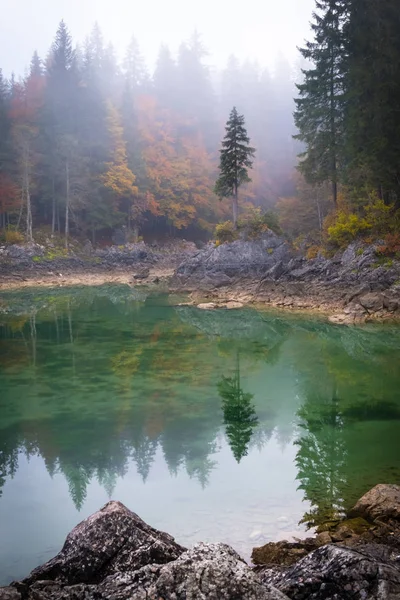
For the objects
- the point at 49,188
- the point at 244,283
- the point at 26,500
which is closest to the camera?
the point at 26,500

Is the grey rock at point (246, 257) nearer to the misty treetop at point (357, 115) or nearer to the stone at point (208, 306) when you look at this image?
the misty treetop at point (357, 115)

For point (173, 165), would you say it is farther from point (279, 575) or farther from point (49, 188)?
point (279, 575)

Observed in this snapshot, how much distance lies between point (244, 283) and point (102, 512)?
33.3m

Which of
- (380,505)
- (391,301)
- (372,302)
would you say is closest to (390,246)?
(391,301)

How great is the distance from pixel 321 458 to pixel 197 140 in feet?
228

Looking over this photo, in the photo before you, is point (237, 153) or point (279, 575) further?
point (237, 153)

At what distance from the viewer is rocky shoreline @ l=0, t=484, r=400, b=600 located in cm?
397

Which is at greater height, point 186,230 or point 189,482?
point 186,230

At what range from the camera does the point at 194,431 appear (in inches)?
508

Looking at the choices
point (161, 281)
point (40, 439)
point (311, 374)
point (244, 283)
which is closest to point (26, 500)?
point (40, 439)

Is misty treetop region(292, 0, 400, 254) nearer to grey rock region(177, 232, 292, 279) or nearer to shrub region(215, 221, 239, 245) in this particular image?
grey rock region(177, 232, 292, 279)

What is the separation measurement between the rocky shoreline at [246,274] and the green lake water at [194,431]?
4.17 metres

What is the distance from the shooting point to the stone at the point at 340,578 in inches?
165

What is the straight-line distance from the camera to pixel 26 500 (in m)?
9.62
